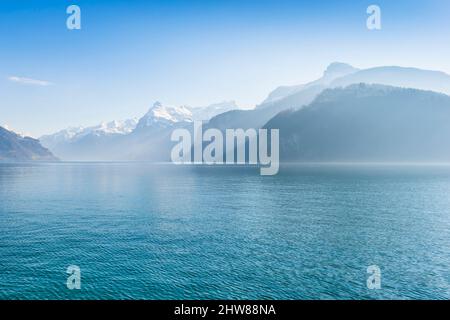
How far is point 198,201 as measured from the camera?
11156 cm

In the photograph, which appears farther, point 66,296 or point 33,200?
point 33,200

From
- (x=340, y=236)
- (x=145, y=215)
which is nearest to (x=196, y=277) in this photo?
(x=340, y=236)

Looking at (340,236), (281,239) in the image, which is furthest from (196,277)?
(340,236)

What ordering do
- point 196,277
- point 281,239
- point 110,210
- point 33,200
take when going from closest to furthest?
point 196,277
point 281,239
point 110,210
point 33,200

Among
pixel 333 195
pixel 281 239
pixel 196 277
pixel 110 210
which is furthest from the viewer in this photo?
pixel 333 195

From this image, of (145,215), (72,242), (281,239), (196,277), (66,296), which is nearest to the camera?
(66,296)

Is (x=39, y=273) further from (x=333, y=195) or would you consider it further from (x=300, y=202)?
(x=333, y=195)

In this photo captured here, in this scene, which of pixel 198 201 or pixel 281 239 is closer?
pixel 281 239
